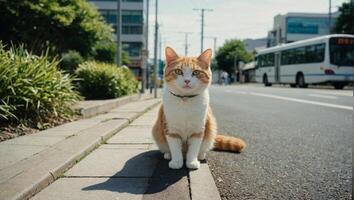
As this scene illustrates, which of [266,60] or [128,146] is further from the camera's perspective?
[266,60]

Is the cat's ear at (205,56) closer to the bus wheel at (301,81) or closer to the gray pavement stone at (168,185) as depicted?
the gray pavement stone at (168,185)

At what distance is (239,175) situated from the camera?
412 cm

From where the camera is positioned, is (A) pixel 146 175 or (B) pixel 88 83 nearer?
(A) pixel 146 175

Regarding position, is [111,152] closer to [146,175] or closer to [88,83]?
[146,175]

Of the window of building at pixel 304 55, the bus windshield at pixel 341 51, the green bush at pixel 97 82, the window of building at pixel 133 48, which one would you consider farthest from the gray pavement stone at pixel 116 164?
the window of building at pixel 133 48

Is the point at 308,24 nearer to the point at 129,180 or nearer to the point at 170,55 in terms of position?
the point at 170,55

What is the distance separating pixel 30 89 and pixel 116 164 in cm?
277

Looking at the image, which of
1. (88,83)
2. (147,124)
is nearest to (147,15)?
(88,83)

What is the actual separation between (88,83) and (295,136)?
24.1 ft

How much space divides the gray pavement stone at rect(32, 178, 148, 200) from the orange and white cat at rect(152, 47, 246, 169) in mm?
549

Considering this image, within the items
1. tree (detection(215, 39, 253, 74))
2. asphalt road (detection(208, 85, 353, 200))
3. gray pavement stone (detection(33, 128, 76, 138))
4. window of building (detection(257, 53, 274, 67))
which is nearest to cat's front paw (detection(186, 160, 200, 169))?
asphalt road (detection(208, 85, 353, 200))

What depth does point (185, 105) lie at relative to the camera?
159 inches

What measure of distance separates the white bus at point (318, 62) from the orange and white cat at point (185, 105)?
21.4 m

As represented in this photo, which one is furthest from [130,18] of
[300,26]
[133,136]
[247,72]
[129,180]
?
[129,180]
